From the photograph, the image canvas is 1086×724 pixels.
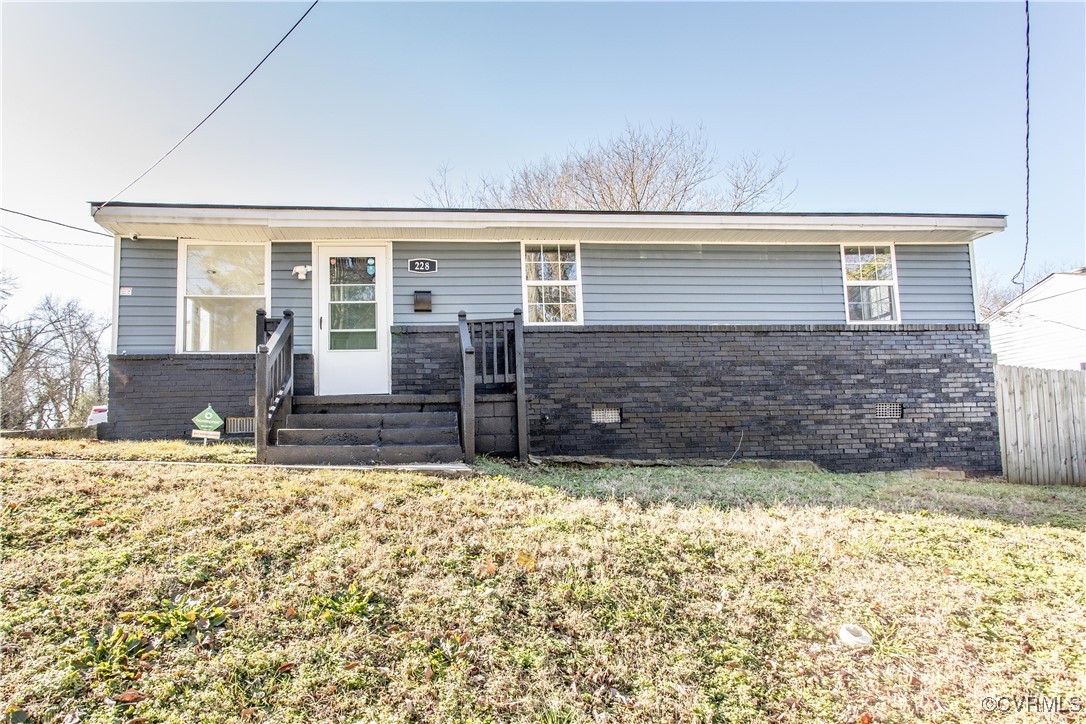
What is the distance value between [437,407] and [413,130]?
1048 cm

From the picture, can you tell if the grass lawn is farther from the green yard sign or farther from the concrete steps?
the green yard sign

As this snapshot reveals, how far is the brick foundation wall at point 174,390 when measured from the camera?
6750 millimetres

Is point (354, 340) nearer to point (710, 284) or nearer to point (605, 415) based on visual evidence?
point (605, 415)

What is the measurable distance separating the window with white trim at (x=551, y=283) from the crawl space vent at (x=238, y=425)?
3960 mm

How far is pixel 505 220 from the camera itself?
7.02 m

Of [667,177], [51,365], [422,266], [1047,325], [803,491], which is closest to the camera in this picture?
[803,491]

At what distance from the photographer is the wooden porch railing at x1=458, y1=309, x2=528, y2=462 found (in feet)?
18.2

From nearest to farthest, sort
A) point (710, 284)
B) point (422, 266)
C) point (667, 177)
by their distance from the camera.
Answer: point (422, 266) < point (710, 284) < point (667, 177)

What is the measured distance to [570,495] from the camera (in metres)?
4.35

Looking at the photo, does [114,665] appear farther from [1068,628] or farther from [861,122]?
[861,122]

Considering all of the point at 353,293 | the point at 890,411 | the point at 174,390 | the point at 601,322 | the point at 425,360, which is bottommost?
the point at 890,411

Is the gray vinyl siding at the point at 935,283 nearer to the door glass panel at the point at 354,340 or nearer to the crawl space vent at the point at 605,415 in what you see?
the crawl space vent at the point at 605,415

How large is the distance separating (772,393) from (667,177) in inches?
514

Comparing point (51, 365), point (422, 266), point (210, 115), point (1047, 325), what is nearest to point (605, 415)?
point (422, 266)
